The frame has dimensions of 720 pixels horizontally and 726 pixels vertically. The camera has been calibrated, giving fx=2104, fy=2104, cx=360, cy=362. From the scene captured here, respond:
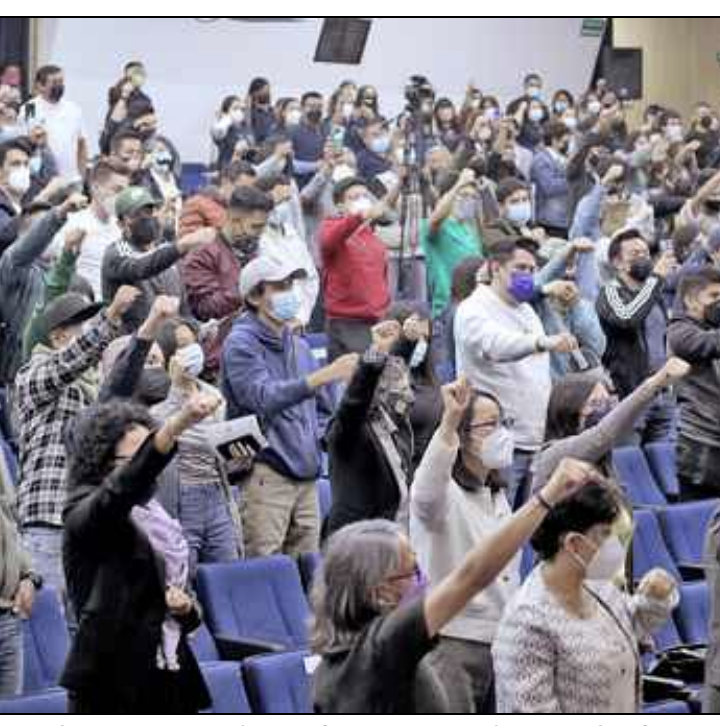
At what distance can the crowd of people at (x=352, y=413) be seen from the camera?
4.73 m

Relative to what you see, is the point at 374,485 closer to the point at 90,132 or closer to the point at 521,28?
the point at 90,132

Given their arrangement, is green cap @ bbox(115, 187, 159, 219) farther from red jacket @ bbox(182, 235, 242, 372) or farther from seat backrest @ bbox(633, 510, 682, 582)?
seat backrest @ bbox(633, 510, 682, 582)

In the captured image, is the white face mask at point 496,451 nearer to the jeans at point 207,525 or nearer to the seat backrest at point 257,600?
the seat backrest at point 257,600

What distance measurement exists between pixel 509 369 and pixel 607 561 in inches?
123

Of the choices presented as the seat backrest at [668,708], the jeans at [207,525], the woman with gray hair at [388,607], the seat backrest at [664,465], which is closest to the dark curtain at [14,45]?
the seat backrest at [664,465]

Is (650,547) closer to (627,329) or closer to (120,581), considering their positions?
(627,329)

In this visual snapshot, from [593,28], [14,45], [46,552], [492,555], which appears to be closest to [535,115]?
[14,45]

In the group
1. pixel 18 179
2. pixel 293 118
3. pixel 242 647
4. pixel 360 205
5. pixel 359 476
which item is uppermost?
pixel 293 118

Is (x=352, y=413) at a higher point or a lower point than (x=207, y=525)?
higher

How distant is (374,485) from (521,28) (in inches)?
672

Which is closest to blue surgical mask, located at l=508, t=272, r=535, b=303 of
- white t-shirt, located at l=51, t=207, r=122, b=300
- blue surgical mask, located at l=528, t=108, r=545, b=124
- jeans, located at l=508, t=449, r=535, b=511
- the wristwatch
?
jeans, located at l=508, t=449, r=535, b=511

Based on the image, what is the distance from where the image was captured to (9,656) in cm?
613

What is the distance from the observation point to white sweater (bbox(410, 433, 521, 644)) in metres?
5.66

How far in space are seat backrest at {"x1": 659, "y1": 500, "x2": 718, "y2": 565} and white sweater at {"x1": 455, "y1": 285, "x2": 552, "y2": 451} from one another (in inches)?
28.4
